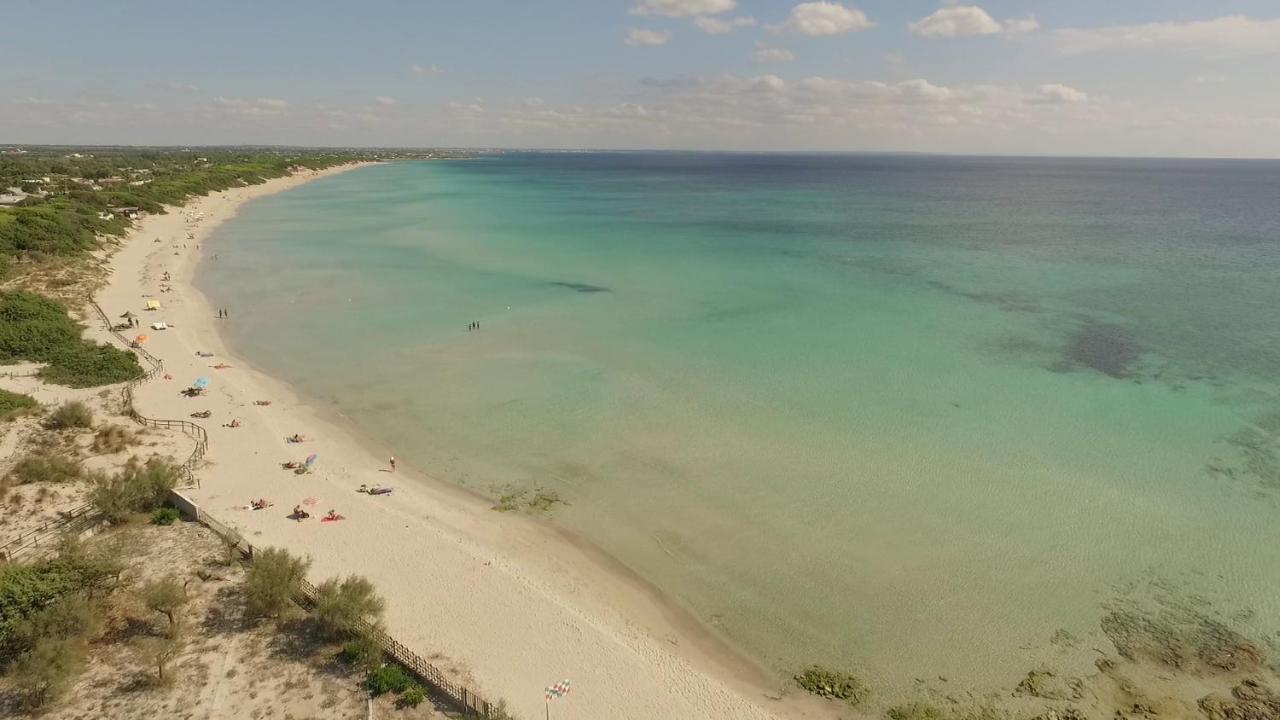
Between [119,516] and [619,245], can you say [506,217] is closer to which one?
[619,245]

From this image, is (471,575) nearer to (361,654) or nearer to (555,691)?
(361,654)

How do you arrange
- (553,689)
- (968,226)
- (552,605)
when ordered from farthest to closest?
(968,226)
(552,605)
(553,689)

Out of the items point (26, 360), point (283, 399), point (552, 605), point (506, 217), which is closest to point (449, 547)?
point (552, 605)

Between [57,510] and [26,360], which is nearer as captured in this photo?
[57,510]

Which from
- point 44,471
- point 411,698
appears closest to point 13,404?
point 44,471

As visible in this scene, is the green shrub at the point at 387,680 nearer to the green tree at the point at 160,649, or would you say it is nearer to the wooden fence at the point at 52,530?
the green tree at the point at 160,649
